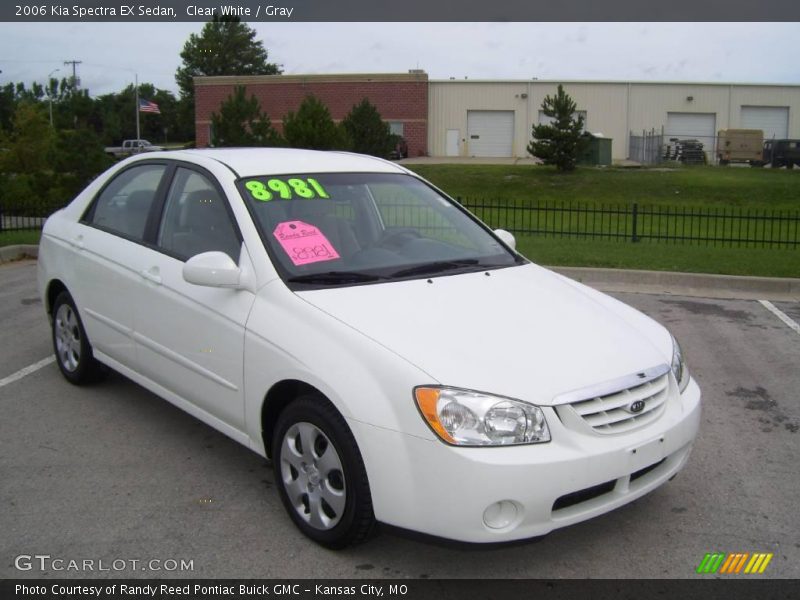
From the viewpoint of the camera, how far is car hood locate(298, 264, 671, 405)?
3.33m

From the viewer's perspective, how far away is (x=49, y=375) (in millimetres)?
6168

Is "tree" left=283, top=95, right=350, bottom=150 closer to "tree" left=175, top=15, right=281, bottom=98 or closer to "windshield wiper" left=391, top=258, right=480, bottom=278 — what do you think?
"windshield wiper" left=391, top=258, right=480, bottom=278

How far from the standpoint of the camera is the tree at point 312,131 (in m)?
17.8

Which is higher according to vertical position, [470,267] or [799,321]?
[470,267]

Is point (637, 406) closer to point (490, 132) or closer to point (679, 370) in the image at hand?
point (679, 370)

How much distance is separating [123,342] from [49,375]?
1.51 meters

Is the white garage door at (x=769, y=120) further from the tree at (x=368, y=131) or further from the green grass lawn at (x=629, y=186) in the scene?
the tree at (x=368, y=131)

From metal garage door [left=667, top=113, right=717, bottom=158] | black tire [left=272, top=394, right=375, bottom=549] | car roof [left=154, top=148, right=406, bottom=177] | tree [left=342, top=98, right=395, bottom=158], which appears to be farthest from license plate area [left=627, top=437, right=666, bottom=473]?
metal garage door [left=667, top=113, right=717, bottom=158]

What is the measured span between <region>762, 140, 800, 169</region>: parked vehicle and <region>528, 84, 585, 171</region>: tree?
46.5 ft

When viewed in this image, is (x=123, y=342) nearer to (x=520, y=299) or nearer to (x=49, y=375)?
(x=49, y=375)

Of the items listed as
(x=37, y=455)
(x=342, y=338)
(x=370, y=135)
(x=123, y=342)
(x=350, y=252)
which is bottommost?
(x=37, y=455)

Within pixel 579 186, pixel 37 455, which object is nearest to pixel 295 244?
pixel 37 455

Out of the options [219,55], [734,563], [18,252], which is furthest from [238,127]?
[219,55]

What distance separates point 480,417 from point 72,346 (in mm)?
3637
